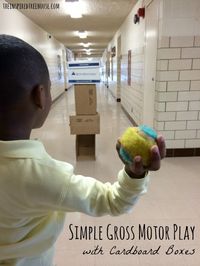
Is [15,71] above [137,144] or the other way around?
above

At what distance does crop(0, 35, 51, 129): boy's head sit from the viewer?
52 centimetres

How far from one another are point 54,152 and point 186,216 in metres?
2.15

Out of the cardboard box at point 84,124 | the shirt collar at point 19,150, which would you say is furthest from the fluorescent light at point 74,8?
the shirt collar at point 19,150

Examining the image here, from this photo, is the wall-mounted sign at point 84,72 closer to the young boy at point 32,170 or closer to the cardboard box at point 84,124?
the cardboard box at point 84,124

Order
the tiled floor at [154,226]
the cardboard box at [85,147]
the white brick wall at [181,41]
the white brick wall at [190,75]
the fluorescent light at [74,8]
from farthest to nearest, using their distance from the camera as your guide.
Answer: the fluorescent light at [74,8], the cardboard box at [85,147], the white brick wall at [190,75], the white brick wall at [181,41], the tiled floor at [154,226]

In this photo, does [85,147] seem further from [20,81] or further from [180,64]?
[20,81]

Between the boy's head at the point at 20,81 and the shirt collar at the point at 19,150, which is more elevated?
the boy's head at the point at 20,81

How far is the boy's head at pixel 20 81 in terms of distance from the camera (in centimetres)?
52

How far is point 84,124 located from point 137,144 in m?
2.63

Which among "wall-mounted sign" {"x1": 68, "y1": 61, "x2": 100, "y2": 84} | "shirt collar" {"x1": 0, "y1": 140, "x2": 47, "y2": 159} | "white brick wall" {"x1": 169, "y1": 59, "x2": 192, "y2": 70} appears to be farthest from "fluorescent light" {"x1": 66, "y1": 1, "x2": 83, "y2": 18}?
"shirt collar" {"x1": 0, "y1": 140, "x2": 47, "y2": 159}

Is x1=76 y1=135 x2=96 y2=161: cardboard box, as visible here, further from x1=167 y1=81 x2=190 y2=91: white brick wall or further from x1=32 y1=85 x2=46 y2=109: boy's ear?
x1=32 y1=85 x2=46 y2=109: boy's ear

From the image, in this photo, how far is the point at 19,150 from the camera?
549mm

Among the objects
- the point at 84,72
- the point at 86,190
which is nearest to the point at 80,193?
the point at 86,190

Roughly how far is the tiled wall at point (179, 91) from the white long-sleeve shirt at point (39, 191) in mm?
2797
